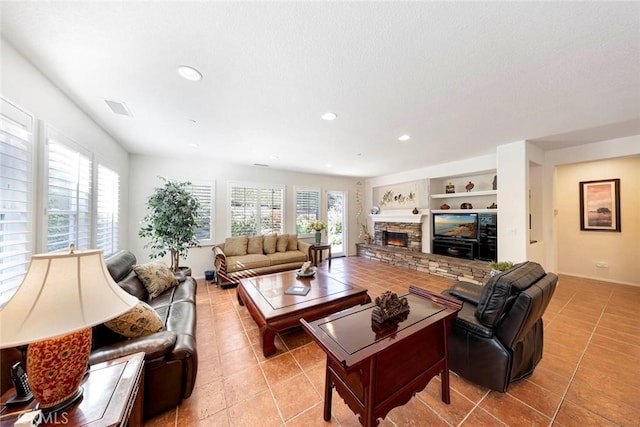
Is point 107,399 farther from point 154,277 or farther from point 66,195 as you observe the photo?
point 66,195

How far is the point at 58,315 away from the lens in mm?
826

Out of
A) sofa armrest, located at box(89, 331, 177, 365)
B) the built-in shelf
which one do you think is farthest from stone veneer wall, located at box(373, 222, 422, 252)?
sofa armrest, located at box(89, 331, 177, 365)

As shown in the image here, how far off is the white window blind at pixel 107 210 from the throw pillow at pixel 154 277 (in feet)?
2.05

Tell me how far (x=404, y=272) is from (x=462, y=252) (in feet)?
4.35

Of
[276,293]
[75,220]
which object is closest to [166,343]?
[276,293]

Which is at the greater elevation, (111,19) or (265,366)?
(111,19)

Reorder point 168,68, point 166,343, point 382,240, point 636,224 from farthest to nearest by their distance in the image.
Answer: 1. point 382,240
2. point 636,224
3. point 168,68
4. point 166,343

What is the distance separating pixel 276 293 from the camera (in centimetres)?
266

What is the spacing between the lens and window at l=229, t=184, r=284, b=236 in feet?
16.5

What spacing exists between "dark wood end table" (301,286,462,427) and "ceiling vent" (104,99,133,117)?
115 inches

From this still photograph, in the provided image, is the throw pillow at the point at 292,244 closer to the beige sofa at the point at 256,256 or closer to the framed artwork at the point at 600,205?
the beige sofa at the point at 256,256

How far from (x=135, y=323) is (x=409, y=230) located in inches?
223

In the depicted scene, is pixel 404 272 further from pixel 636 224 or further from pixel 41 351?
pixel 41 351

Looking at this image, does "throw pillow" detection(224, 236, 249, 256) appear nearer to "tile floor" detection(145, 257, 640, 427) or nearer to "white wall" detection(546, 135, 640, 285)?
"tile floor" detection(145, 257, 640, 427)
